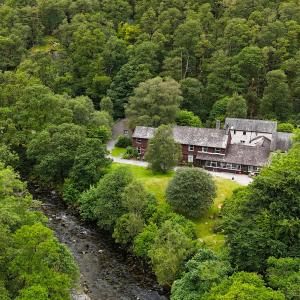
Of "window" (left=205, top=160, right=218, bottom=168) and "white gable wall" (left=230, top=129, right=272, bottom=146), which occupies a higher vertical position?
"white gable wall" (left=230, top=129, right=272, bottom=146)

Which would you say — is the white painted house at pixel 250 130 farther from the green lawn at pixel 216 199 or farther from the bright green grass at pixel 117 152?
the bright green grass at pixel 117 152

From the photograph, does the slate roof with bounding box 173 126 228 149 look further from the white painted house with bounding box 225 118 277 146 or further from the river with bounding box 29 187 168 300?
the river with bounding box 29 187 168 300

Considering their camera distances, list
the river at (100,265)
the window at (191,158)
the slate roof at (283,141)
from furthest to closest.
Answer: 1. the window at (191,158)
2. the slate roof at (283,141)
3. the river at (100,265)

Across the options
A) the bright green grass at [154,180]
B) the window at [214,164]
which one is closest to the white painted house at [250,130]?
the window at [214,164]

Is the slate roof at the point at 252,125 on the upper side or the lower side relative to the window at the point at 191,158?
upper

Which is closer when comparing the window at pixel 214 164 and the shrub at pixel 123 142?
the window at pixel 214 164

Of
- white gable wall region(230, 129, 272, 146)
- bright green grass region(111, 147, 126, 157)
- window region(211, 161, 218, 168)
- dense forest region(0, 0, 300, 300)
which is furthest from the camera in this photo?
bright green grass region(111, 147, 126, 157)

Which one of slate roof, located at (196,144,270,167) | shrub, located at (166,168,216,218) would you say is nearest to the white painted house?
slate roof, located at (196,144,270,167)
